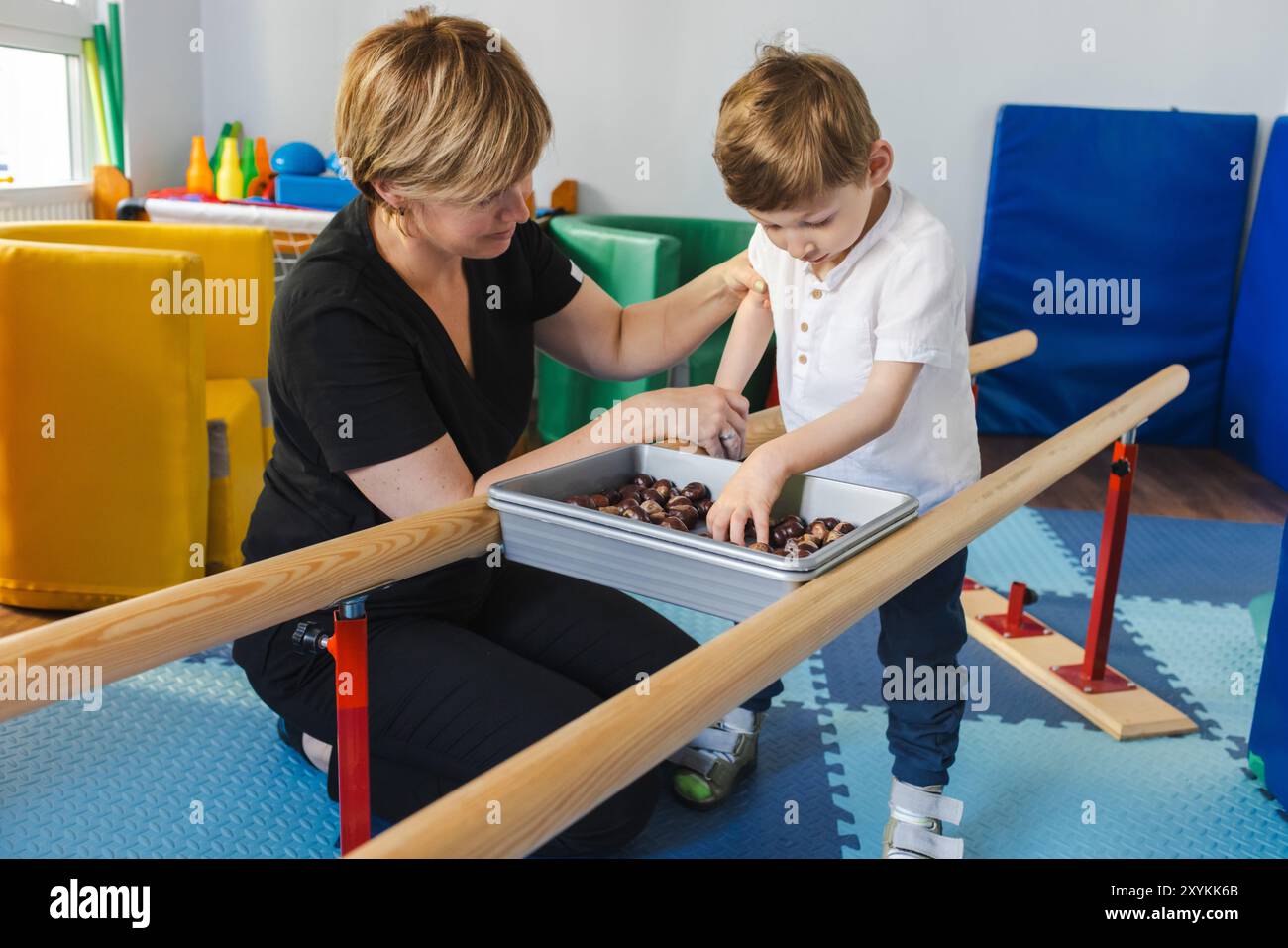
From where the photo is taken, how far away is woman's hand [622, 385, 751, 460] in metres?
1.38

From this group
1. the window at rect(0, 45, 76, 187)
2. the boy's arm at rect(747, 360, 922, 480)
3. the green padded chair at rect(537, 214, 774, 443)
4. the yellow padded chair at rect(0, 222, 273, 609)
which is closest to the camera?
the boy's arm at rect(747, 360, 922, 480)

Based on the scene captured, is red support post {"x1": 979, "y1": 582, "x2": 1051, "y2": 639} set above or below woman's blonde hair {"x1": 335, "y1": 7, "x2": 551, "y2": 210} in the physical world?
below

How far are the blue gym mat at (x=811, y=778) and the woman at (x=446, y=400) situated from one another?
112 millimetres

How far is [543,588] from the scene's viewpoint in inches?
70.4

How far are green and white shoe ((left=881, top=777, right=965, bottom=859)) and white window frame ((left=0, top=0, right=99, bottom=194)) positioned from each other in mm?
2830

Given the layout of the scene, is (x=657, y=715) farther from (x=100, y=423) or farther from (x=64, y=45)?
(x=64, y=45)

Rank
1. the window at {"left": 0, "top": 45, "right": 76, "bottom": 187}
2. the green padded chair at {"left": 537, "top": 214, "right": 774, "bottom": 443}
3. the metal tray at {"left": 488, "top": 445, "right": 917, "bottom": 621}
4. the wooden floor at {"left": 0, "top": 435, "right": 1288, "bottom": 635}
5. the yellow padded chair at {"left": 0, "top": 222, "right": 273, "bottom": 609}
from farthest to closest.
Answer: the wooden floor at {"left": 0, "top": 435, "right": 1288, "bottom": 635}
the window at {"left": 0, "top": 45, "right": 76, "bottom": 187}
the green padded chair at {"left": 537, "top": 214, "right": 774, "bottom": 443}
the yellow padded chair at {"left": 0, "top": 222, "right": 273, "bottom": 609}
the metal tray at {"left": 488, "top": 445, "right": 917, "bottom": 621}

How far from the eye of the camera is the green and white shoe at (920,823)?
1.70 metres

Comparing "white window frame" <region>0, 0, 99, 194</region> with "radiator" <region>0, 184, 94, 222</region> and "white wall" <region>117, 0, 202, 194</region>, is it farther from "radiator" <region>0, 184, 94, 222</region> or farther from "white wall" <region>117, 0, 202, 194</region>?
"white wall" <region>117, 0, 202, 194</region>

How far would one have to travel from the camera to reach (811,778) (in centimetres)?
195

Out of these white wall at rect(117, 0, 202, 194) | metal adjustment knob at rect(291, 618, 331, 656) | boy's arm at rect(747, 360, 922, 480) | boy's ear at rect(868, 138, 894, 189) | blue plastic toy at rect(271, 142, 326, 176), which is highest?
white wall at rect(117, 0, 202, 194)

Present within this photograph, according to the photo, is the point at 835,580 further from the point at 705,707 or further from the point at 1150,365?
the point at 1150,365

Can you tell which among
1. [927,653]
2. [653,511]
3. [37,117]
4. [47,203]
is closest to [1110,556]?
[927,653]

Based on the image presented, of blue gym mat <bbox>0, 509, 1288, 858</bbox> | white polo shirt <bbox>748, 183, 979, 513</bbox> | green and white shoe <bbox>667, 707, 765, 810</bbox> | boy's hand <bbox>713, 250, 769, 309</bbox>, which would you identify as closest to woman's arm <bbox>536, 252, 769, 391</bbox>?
boy's hand <bbox>713, 250, 769, 309</bbox>
